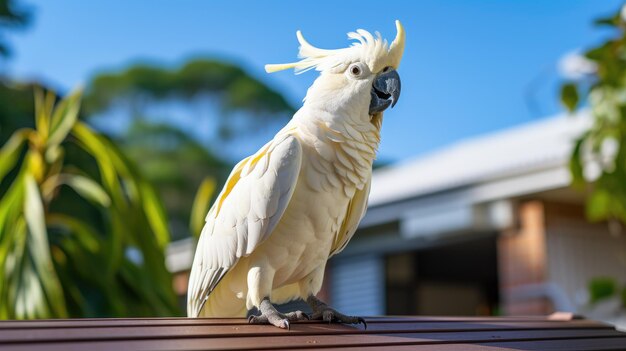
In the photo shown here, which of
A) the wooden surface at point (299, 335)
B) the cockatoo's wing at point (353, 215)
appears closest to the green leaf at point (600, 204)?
the wooden surface at point (299, 335)

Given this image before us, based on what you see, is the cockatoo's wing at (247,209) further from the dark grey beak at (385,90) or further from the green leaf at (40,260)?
the green leaf at (40,260)

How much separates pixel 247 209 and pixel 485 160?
5.96 m

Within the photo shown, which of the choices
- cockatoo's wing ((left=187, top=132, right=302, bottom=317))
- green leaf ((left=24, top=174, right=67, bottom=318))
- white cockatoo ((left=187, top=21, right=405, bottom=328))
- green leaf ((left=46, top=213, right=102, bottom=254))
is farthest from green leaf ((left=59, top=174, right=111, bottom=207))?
white cockatoo ((left=187, top=21, right=405, bottom=328))

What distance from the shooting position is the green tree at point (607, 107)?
3416mm

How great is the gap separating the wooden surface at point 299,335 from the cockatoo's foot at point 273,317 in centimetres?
3

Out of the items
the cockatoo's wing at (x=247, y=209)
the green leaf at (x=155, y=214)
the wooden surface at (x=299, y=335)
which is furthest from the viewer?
the green leaf at (x=155, y=214)

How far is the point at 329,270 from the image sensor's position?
904 centimetres

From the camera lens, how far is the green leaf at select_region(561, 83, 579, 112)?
3.54 metres

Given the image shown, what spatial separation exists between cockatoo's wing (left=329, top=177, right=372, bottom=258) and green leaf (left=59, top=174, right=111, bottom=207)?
1.89 meters

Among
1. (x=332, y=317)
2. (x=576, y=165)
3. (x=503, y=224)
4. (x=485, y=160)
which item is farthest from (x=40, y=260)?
(x=485, y=160)

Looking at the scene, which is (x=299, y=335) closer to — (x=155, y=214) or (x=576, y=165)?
(x=576, y=165)

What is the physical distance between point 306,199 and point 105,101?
2399cm

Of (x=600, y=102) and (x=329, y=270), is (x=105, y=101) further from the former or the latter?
(x=600, y=102)

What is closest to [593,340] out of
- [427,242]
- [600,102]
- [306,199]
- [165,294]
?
[306,199]
